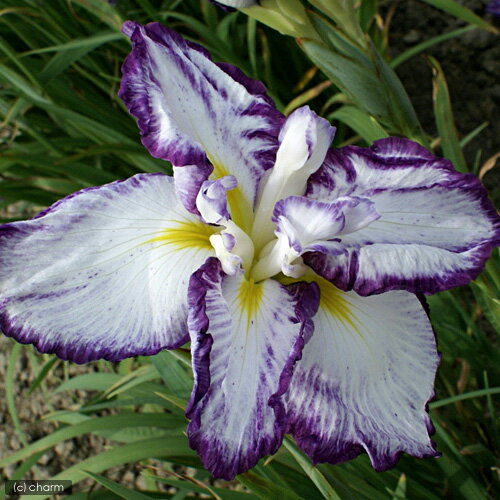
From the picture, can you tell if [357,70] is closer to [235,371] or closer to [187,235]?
[187,235]

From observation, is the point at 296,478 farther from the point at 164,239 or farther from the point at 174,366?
the point at 164,239

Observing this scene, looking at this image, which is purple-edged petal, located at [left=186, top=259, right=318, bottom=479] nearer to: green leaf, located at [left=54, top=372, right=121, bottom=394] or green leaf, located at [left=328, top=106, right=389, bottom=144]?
green leaf, located at [left=328, top=106, right=389, bottom=144]

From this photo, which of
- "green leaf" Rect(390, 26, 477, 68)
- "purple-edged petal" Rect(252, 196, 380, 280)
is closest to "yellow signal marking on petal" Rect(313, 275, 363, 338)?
"purple-edged petal" Rect(252, 196, 380, 280)

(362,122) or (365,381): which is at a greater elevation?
(362,122)

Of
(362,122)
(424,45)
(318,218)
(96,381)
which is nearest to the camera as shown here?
(318,218)

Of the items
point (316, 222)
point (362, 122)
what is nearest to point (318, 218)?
point (316, 222)

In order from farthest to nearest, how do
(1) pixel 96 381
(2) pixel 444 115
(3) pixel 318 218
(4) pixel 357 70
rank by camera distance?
(1) pixel 96 381, (2) pixel 444 115, (4) pixel 357 70, (3) pixel 318 218
